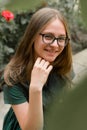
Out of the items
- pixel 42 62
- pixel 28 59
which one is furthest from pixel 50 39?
pixel 28 59

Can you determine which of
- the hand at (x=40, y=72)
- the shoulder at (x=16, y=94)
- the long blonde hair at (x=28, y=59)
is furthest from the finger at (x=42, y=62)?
the shoulder at (x=16, y=94)

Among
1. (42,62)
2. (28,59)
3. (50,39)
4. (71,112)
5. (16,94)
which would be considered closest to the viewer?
(71,112)

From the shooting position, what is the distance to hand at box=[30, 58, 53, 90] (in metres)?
0.71

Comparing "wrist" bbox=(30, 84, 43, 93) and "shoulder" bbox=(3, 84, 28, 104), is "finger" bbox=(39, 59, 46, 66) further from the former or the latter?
"shoulder" bbox=(3, 84, 28, 104)

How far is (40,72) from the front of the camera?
738mm

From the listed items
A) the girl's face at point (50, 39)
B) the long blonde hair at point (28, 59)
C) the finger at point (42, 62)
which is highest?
the girl's face at point (50, 39)

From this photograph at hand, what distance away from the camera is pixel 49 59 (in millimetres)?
660

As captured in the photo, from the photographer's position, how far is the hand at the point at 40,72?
0.71 meters

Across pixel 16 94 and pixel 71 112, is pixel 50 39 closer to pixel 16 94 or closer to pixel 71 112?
pixel 71 112

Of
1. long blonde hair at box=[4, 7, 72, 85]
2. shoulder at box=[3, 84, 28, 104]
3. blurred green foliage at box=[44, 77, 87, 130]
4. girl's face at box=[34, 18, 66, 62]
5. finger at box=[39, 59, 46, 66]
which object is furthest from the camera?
shoulder at box=[3, 84, 28, 104]

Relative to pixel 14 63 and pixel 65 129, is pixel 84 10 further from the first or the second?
pixel 14 63

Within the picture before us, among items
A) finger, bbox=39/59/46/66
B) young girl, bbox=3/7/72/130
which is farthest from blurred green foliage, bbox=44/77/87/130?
finger, bbox=39/59/46/66

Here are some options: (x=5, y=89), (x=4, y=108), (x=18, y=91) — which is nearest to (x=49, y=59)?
(x=18, y=91)

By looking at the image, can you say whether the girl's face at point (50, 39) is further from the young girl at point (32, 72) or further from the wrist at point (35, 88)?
the wrist at point (35, 88)
